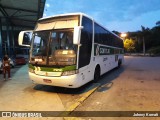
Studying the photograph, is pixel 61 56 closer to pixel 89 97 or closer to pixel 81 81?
pixel 81 81

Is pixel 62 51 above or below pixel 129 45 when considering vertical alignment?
below

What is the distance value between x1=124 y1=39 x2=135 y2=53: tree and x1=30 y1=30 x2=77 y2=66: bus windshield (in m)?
63.7

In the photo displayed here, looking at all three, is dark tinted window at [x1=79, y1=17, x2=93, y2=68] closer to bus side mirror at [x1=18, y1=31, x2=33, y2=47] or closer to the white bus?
the white bus

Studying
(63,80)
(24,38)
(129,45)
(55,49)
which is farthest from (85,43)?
(129,45)

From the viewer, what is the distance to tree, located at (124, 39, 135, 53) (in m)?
68.9

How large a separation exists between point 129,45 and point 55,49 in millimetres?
65355

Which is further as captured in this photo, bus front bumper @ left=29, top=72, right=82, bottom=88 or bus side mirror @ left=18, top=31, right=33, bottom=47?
bus side mirror @ left=18, top=31, right=33, bottom=47

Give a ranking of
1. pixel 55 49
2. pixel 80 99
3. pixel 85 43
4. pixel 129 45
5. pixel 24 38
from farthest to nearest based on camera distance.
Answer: pixel 129 45
pixel 24 38
pixel 85 43
pixel 55 49
pixel 80 99

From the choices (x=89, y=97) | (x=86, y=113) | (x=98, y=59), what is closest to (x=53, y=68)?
(x=89, y=97)

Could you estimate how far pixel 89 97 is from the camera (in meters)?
7.27

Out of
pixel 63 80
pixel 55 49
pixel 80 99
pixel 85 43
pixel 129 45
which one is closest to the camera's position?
pixel 80 99

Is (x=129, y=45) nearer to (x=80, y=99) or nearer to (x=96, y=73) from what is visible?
(x=96, y=73)

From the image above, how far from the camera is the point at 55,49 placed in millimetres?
7398

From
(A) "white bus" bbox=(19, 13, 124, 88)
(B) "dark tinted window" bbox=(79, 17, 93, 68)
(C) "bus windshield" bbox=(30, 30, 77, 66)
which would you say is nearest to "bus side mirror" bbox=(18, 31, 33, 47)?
(A) "white bus" bbox=(19, 13, 124, 88)
